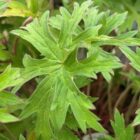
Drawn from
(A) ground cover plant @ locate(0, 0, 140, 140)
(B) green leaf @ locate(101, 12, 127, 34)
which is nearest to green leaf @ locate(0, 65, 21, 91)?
(A) ground cover plant @ locate(0, 0, 140, 140)

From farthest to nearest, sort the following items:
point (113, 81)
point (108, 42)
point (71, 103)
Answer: point (113, 81)
point (108, 42)
point (71, 103)

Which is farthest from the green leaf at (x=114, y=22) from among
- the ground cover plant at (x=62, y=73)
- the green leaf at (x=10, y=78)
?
the green leaf at (x=10, y=78)

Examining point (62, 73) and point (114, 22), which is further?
point (114, 22)

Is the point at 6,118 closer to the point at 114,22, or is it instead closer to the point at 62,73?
the point at 62,73

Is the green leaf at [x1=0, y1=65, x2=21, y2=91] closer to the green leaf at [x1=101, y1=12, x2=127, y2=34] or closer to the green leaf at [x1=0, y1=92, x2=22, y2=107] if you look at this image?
the green leaf at [x1=0, y1=92, x2=22, y2=107]

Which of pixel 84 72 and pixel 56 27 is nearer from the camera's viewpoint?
pixel 84 72

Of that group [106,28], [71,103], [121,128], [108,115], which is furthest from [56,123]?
[108,115]

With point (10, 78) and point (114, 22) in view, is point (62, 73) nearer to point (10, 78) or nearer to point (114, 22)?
point (10, 78)

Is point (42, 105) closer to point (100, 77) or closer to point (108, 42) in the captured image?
point (108, 42)

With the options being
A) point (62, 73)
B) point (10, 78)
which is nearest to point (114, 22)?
point (62, 73)

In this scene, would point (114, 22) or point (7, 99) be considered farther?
point (114, 22)

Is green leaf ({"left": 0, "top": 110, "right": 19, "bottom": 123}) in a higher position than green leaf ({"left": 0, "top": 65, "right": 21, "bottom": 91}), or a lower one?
lower
